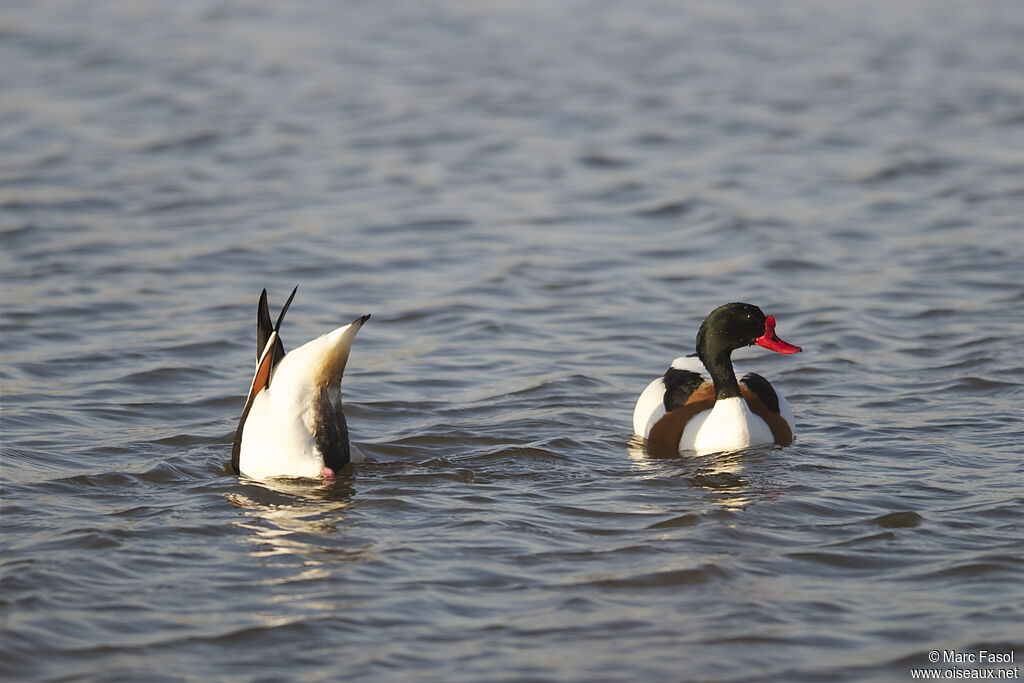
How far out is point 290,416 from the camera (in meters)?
7.01

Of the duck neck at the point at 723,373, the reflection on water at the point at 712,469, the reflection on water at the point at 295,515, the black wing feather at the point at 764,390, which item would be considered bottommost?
the reflection on water at the point at 712,469

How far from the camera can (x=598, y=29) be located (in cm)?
2189

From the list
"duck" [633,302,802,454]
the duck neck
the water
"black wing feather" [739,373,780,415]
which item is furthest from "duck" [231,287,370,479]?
"black wing feather" [739,373,780,415]

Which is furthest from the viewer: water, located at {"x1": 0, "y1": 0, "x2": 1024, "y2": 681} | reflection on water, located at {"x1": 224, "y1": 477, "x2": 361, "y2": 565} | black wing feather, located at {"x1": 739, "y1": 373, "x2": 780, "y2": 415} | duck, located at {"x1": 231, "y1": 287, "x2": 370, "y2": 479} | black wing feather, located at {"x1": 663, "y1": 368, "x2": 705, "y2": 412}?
black wing feather, located at {"x1": 663, "y1": 368, "x2": 705, "y2": 412}

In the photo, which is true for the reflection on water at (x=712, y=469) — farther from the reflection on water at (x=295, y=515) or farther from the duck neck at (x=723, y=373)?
the reflection on water at (x=295, y=515)

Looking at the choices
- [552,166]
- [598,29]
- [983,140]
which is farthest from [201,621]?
[598,29]

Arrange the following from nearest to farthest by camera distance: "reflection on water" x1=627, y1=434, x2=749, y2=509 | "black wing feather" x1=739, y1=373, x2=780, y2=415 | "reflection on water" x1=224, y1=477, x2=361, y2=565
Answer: "reflection on water" x1=224, y1=477, x2=361, y2=565 < "reflection on water" x1=627, y1=434, x2=749, y2=509 < "black wing feather" x1=739, y1=373, x2=780, y2=415

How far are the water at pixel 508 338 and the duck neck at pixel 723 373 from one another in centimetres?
45

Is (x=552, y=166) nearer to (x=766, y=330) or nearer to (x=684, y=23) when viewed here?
(x=766, y=330)

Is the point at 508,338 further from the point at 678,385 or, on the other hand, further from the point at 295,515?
→ the point at 295,515

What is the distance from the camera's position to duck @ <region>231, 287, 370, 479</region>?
22.7 ft

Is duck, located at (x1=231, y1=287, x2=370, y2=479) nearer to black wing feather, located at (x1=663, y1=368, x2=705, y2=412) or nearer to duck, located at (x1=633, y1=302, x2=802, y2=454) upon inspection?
duck, located at (x1=633, y1=302, x2=802, y2=454)

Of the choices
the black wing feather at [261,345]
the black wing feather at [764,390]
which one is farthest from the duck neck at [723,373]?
the black wing feather at [261,345]

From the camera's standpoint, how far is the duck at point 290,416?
22.7 feet
